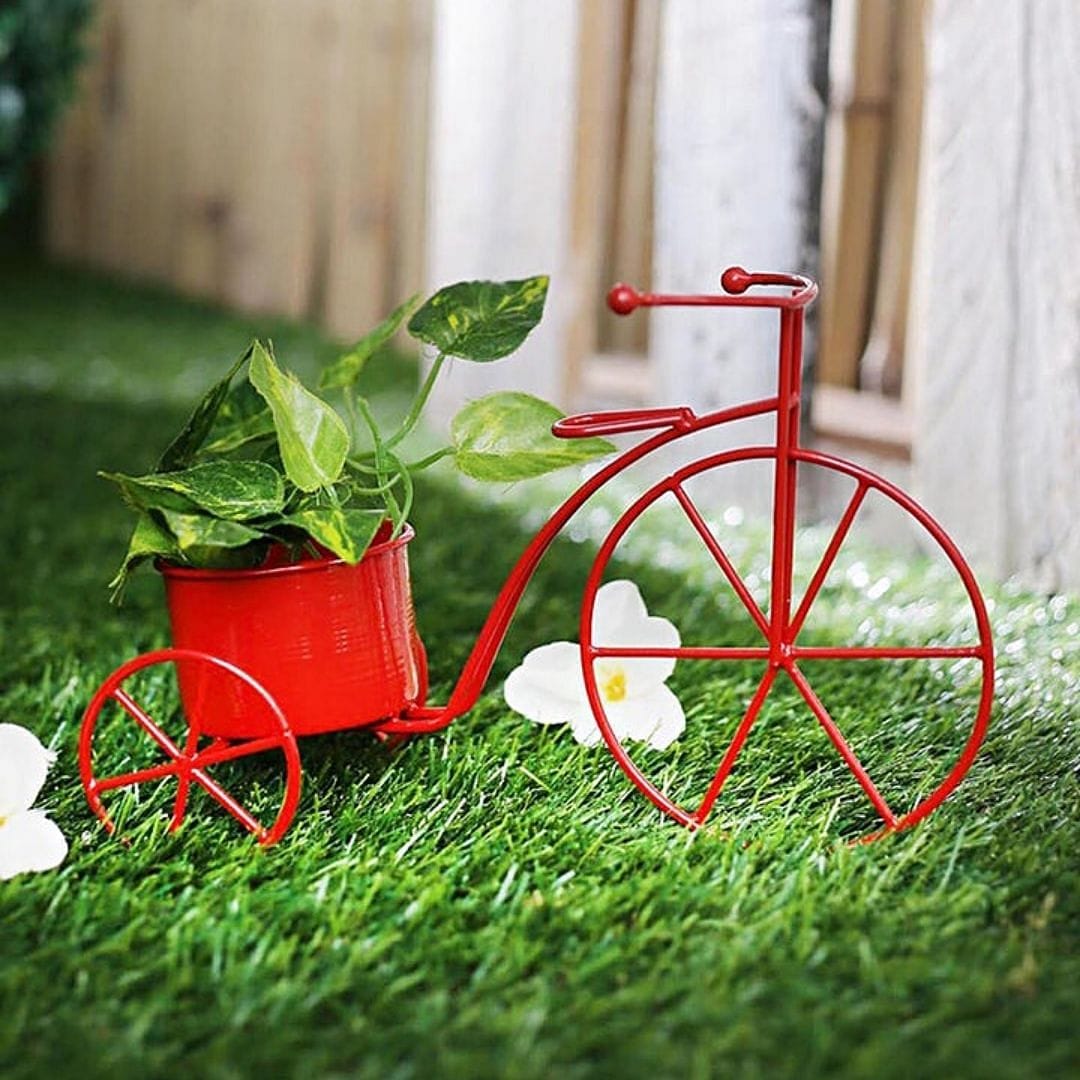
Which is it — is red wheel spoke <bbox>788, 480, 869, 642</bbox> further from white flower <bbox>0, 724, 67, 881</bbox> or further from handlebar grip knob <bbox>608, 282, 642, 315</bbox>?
white flower <bbox>0, 724, 67, 881</bbox>

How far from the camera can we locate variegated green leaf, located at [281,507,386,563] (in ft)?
3.92

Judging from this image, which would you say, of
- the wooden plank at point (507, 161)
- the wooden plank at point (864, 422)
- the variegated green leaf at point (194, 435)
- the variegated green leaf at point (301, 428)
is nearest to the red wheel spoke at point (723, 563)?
the variegated green leaf at point (301, 428)

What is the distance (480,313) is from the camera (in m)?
1.31

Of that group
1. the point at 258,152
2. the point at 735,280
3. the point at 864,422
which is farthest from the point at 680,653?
the point at 258,152

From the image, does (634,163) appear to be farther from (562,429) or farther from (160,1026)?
(160,1026)

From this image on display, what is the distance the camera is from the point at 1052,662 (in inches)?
63.4

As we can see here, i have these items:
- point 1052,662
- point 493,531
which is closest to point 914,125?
point 493,531

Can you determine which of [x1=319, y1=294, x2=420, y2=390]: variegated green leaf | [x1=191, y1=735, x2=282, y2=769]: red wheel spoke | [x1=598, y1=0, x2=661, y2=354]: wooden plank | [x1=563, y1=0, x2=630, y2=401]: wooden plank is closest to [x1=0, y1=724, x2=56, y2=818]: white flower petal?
[x1=191, y1=735, x2=282, y2=769]: red wheel spoke

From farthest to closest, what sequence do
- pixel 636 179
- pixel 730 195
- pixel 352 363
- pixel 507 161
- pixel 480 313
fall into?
pixel 636 179, pixel 507 161, pixel 730 195, pixel 352 363, pixel 480 313

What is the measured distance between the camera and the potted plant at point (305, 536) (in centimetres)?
122

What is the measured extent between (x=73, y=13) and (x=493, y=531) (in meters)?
1.87

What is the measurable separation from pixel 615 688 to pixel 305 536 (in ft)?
0.92

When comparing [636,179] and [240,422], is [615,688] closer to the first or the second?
→ [240,422]

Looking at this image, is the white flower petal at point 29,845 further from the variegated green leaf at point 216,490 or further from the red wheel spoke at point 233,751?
the variegated green leaf at point 216,490
